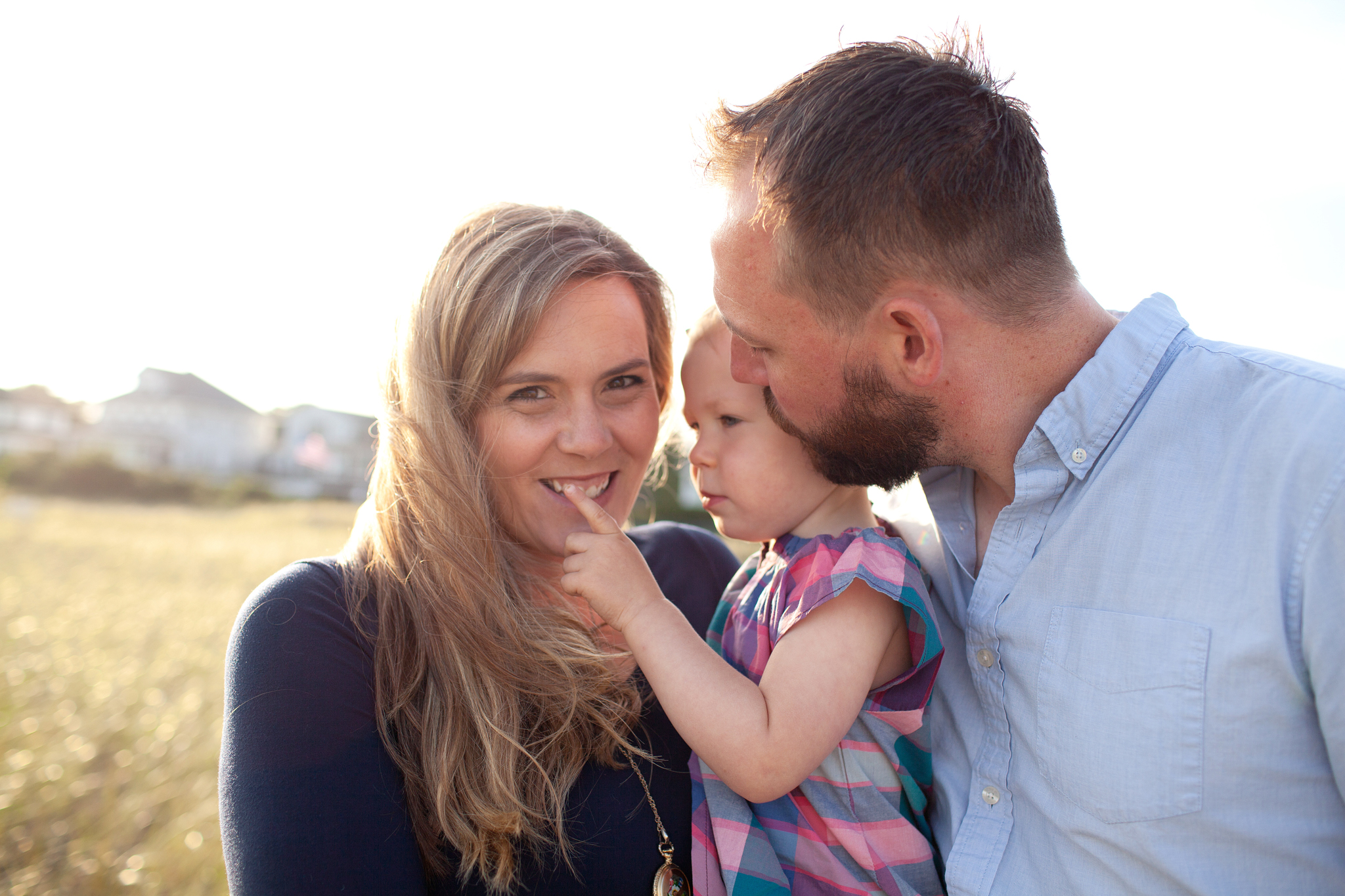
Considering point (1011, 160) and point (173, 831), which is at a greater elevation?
point (1011, 160)

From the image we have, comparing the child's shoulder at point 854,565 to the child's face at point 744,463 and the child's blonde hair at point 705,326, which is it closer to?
the child's face at point 744,463

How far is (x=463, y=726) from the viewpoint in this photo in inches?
74.0

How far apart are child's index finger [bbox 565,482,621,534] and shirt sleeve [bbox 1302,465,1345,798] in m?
1.52

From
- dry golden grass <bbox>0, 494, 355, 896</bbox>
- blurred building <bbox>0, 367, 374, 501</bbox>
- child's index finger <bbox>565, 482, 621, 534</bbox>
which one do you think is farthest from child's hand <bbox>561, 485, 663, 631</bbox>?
blurred building <bbox>0, 367, 374, 501</bbox>

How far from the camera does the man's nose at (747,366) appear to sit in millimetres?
2143

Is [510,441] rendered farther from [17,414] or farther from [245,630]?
[17,414]

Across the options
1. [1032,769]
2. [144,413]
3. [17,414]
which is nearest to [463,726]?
[1032,769]

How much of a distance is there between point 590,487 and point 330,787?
1.11 metres

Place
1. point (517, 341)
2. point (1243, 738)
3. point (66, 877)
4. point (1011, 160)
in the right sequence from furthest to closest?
1. point (66, 877)
2. point (517, 341)
3. point (1011, 160)
4. point (1243, 738)

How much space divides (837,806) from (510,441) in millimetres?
1354

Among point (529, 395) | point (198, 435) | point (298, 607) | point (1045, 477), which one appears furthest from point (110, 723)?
point (198, 435)

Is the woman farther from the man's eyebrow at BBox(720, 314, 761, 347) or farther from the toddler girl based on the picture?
the man's eyebrow at BBox(720, 314, 761, 347)

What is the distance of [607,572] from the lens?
6.61 feet

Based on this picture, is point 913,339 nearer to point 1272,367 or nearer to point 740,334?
point 740,334
